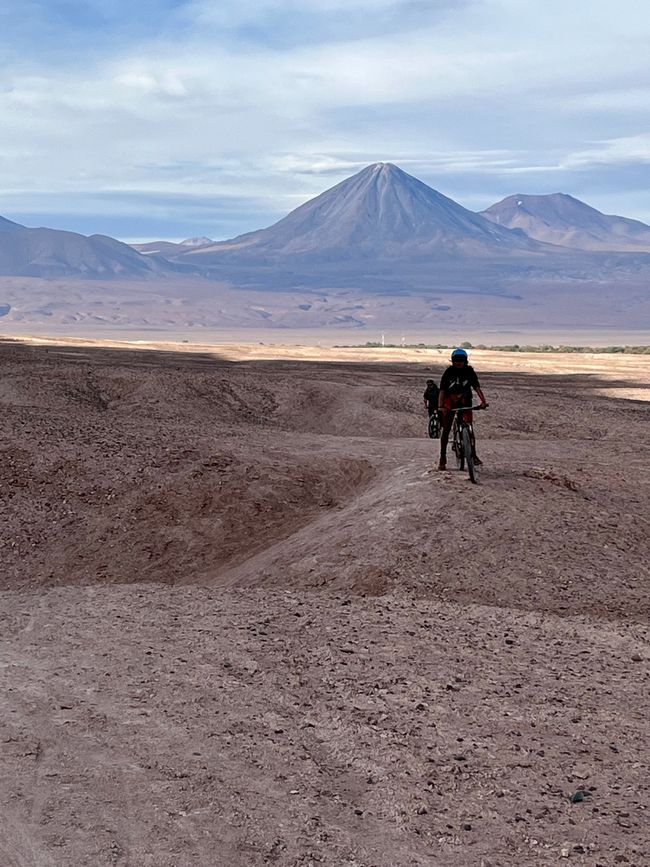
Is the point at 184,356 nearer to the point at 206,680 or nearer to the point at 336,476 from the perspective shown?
the point at 336,476

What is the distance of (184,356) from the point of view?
53156mm

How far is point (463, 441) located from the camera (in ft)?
42.9

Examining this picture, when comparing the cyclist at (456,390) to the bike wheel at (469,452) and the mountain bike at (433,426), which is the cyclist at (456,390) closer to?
the bike wheel at (469,452)

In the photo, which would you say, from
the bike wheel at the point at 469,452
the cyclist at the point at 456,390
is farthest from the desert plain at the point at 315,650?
the cyclist at the point at 456,390

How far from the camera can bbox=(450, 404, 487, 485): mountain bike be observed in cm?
1304

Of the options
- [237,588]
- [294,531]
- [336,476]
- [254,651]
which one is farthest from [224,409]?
[254,651]

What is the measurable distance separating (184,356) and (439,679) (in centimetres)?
4537

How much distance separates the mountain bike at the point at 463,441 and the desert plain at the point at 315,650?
0.23 meters

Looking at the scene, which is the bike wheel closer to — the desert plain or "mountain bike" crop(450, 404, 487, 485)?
"mountain bike" crop(450, 404, 487, 485)

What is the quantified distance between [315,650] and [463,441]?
169 inches

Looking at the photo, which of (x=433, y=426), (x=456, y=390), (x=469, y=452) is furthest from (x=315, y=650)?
(x=433, y=426)

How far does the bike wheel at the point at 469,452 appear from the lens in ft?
42.7

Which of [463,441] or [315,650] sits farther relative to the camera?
[463,441]

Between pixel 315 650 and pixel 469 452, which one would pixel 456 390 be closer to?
pixel 469 452
